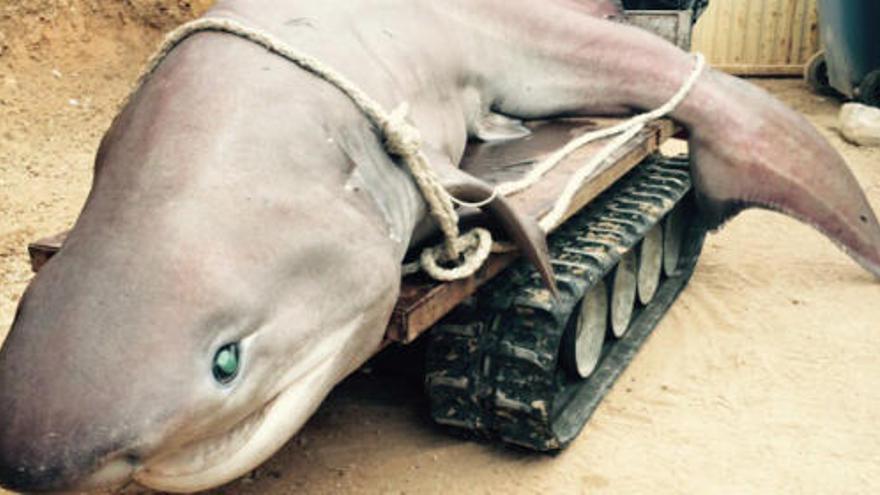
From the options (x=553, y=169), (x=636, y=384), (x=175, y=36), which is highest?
(x=175, y=36)

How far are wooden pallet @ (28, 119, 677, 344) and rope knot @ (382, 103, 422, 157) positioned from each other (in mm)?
348

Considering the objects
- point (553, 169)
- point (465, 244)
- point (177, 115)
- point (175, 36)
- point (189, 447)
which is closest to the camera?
point (189, 447)

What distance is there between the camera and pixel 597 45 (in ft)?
11.6

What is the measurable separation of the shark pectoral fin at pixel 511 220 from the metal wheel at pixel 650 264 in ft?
4.37

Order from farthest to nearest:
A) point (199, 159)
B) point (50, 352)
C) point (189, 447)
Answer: point (199, 159), point (189, 447), point (50, 352)

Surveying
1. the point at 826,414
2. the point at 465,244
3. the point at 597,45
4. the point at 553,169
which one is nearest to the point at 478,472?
the point at 465,244

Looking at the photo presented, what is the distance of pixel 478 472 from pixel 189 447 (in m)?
1.35

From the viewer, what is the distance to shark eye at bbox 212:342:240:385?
60.4 inches

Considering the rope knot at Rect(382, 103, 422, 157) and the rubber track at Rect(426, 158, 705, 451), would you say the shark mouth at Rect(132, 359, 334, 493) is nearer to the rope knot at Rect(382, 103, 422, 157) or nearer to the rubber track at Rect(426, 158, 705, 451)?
the rope knot at Rect(382, 103, 422, 157)

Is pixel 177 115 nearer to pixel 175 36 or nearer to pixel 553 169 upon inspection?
pixel 175 36

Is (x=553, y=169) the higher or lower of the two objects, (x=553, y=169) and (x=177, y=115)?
the lower

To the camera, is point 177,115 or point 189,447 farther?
point 177,115

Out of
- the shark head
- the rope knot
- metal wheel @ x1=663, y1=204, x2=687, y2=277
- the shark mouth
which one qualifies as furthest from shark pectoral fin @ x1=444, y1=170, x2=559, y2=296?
metal wheel @ x1=663, y1=204, x2=687, y2=277

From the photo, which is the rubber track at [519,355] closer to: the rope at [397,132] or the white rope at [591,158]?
the white rope at [591,158]
